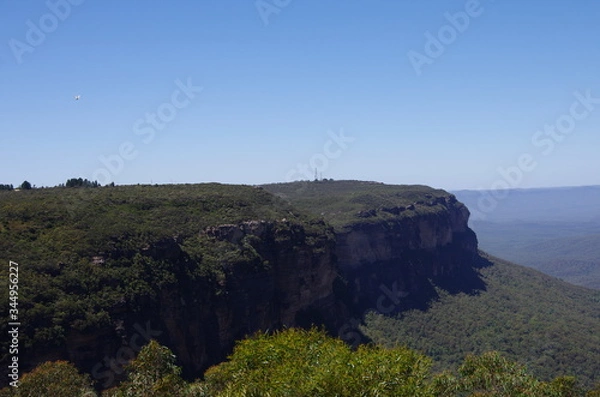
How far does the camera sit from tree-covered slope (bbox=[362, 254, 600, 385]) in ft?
215

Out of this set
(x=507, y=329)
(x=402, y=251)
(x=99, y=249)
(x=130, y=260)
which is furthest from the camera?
(x=402, y=251)

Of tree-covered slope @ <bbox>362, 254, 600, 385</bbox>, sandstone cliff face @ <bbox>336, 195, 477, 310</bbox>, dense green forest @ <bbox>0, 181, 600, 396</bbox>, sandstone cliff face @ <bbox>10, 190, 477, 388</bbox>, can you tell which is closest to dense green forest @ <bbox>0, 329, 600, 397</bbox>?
dense green forest @ <bbox>0, 181, 600, 396</bbox>

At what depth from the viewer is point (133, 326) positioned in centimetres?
3619

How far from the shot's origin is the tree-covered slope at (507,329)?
215ft

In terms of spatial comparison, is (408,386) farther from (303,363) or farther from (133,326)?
(133,326)

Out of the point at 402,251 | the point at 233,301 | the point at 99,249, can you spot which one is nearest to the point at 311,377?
the point at 99,249

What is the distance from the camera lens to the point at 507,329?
76500 millimetres

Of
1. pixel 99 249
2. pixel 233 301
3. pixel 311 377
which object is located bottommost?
pixel 233 301

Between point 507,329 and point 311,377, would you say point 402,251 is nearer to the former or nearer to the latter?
point 507,329

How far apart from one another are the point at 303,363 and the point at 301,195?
87.9 m

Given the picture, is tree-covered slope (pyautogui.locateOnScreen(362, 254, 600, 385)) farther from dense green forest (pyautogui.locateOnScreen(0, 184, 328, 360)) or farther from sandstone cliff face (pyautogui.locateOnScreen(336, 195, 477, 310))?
dense green forest (pyautogui.locateOnScreen(0, 184, 328, 360))

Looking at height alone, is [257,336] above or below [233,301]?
above

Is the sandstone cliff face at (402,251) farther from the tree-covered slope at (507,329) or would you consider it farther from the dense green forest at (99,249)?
the dense green forest at (99,249)

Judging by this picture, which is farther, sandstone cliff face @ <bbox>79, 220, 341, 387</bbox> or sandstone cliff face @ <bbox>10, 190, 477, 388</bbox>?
sandstone cliff face @ <bbox>79, 220, 341, 387</bbox>
